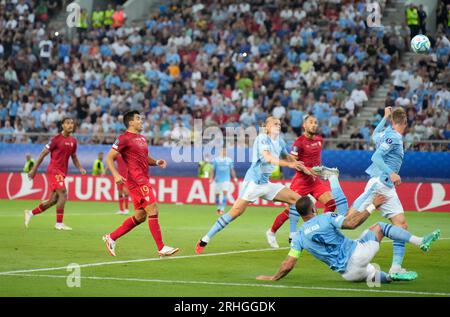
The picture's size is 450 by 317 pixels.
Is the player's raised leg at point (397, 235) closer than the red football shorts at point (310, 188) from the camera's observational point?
Yes

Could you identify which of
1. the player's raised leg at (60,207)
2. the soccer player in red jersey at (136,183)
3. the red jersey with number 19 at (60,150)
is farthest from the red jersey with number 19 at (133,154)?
the red jersey with number 19 at (60,150)

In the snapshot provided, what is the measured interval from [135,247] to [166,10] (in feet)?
88.2

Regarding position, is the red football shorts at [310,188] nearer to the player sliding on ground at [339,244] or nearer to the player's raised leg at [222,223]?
the player's raised leg at [222,223]

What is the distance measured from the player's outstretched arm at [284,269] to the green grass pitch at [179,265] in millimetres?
133

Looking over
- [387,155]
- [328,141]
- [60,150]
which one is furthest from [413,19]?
[387,155]

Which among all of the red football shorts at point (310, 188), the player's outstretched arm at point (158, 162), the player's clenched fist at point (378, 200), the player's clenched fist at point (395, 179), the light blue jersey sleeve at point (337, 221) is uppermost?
the player's clenched fist at point (395, 179)

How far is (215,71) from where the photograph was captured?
38969 millimetres

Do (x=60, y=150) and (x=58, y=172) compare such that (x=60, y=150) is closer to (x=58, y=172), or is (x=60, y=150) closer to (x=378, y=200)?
(x=58, y=172)

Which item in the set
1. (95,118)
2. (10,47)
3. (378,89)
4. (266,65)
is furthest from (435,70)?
(10,47)

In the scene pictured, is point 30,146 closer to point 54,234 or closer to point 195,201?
point 195,201

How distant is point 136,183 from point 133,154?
524mm

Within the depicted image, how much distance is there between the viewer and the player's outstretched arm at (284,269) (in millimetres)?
12750

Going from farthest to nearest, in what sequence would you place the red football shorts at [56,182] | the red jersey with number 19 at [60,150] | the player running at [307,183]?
the red jersey with number 19 at [60,150] < the red football shorts at [56,182] < the player running at [307,183]

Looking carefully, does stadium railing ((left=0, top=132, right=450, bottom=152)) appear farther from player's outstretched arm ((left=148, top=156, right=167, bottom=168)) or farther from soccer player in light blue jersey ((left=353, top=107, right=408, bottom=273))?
soccer player in light blue jersey ((left=353, top=107, right=408, bottom=273))
